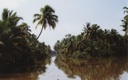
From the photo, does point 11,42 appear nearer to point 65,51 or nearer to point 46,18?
point 46,18

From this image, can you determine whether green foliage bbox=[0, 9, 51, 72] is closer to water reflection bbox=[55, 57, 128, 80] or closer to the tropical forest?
the tropical forest

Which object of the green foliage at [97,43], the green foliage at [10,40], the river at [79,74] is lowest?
the river at [79,74]

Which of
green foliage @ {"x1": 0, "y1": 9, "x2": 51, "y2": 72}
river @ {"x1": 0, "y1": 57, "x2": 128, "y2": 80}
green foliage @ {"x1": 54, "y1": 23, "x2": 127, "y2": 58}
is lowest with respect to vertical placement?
river @ {"x1": 0, "y1": 57, "x2": 128, "y2": 80}

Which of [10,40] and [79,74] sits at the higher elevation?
[10,40]

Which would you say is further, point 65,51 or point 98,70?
point 65,51

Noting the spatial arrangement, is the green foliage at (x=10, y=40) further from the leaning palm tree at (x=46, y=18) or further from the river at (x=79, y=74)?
the leaning palm tree at (x=46, y=18)

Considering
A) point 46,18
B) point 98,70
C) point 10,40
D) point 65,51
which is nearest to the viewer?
point 10,40

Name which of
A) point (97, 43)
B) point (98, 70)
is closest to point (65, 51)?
point (97, 43)

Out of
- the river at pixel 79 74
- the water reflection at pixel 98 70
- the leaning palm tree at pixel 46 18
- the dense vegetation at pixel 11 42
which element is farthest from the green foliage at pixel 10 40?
the leaning palm tree at pixel 46 18

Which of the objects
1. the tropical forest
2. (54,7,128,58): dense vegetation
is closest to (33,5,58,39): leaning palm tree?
the tropical forest

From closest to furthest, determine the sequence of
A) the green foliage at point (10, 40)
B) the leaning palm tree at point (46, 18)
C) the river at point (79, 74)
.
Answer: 1. the river at point (79, 74)
2. the green foliage at point (10, 40)
3. the leaning palm tree at point (46, 18)

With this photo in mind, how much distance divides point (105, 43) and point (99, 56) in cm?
299

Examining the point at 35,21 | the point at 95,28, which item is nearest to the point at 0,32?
the point at 35,21

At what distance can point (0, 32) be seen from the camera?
22.2m
